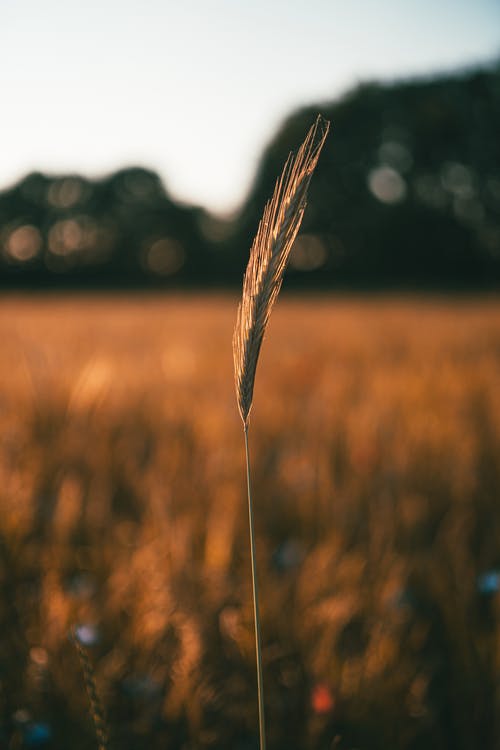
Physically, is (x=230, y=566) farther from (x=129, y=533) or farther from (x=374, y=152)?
(x=374, y=152)

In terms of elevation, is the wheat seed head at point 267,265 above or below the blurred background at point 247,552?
above

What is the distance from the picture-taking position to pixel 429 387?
8.23ft

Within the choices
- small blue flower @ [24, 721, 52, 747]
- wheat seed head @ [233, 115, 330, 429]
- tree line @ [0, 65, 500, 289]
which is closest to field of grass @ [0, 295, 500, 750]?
small blue flower @ [24, 721, 52, 747]

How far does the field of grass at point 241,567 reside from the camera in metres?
0.76

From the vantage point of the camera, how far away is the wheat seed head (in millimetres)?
376

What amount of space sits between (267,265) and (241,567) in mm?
825

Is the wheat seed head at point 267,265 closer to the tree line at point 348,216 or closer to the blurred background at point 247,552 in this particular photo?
the blurred background at point 247,552

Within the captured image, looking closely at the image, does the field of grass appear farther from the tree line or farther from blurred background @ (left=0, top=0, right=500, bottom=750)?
the tree line

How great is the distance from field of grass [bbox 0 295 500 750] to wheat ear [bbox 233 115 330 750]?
0.34m

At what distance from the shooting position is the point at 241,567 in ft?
3.57

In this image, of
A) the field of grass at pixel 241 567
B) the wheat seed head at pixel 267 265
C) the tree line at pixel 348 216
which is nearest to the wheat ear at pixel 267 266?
the wheat seed head at pixel 267 265

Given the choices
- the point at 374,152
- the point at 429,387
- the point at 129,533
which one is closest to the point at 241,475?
the point at 129,533

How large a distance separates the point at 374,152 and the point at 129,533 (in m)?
21.8

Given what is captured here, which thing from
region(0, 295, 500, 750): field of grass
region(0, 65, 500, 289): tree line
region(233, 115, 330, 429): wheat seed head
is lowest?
region(0, 295, 500, 750): field of grass
